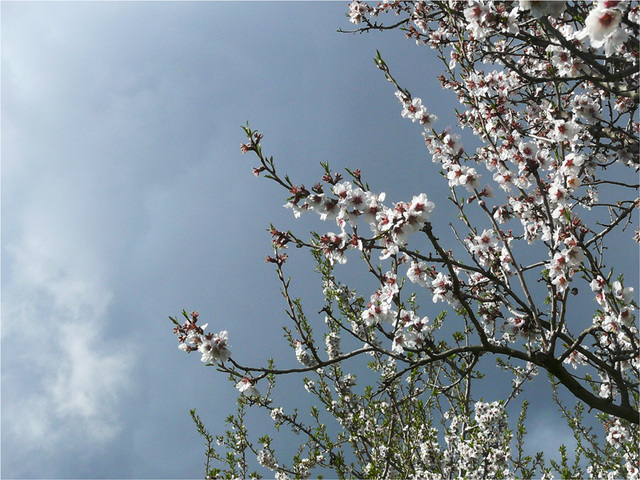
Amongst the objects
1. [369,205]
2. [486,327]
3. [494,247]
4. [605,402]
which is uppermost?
[494,247]

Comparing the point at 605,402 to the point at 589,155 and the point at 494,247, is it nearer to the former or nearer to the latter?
the point at 494,247

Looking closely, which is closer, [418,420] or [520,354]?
[520,354]

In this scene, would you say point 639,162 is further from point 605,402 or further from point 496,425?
point 496,425

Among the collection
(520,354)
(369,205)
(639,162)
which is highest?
(639,162)

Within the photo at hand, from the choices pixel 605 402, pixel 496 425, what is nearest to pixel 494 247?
pixel 605 402

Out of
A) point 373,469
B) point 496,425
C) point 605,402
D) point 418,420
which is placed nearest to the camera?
point 605,402

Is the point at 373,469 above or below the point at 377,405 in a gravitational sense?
below

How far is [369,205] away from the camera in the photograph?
3.02 meters

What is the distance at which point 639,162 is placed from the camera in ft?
15.2

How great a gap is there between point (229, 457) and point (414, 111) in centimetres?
670

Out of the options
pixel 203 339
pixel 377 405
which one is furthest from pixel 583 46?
pixel 377 405

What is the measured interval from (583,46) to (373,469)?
18.3 ft

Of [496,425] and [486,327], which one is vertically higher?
[486,327]

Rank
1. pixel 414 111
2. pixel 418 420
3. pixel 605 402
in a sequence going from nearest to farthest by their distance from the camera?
pixel 605 402
pixel 414 111
pixel 418 420
